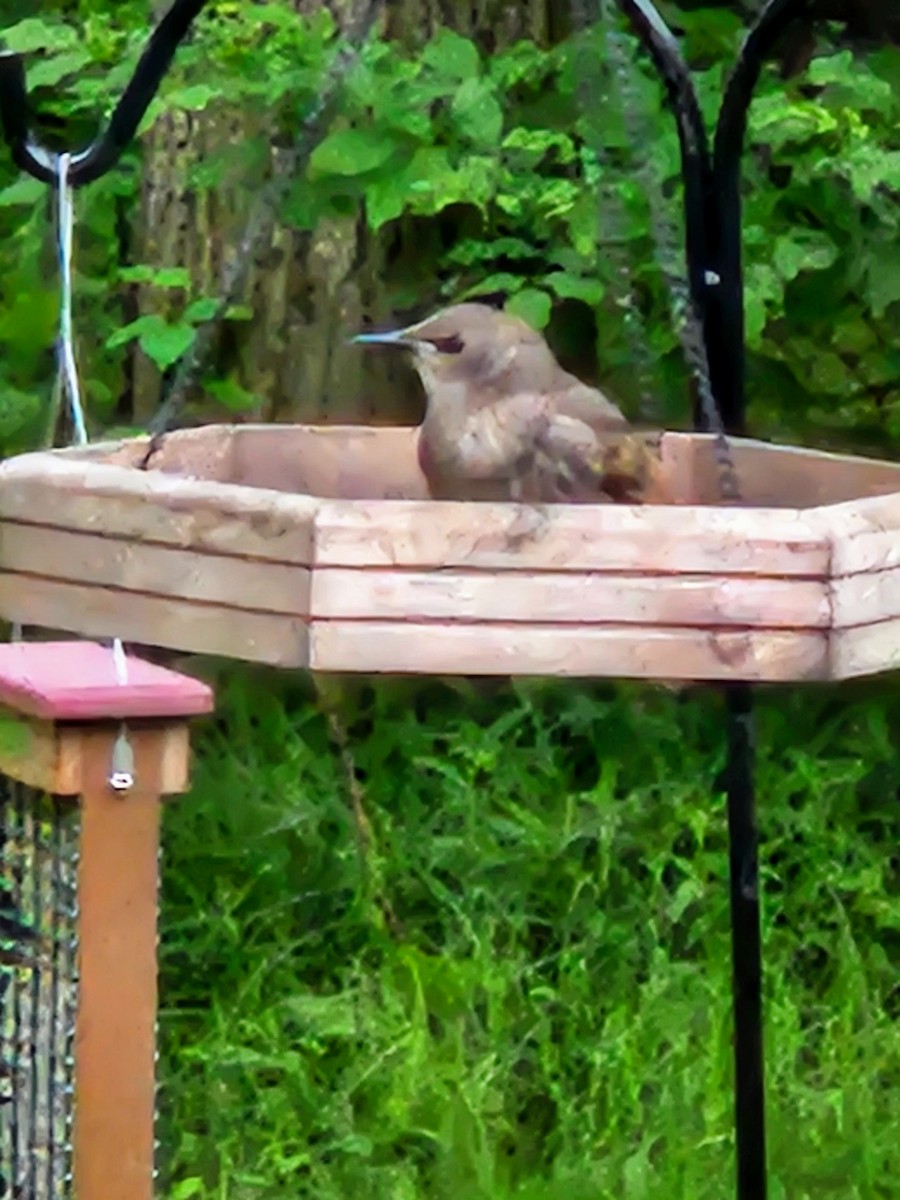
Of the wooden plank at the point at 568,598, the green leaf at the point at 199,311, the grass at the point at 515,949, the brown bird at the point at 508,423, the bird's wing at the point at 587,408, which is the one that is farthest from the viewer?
the green leaf at the point at 199,311

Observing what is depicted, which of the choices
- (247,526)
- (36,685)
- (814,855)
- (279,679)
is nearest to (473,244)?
(279,679)

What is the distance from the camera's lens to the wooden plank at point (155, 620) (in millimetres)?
1675

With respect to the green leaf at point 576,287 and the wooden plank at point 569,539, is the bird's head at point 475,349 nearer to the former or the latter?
the wooden plank at point 569,539

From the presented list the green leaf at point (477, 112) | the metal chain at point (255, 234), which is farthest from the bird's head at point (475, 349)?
the green leaf at point (477, 112)

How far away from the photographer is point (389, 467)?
86.9 inches

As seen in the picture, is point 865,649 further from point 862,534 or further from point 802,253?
point 802,253

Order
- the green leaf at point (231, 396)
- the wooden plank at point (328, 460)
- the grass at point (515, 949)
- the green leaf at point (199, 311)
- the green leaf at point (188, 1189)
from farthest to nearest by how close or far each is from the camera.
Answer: the green leaf at point (231, 396) → the green leaf at point (199, 311) → the grass at point (515, 949) → the green leaf at point (188, 1189) → the wooden plank at point (328, 460)

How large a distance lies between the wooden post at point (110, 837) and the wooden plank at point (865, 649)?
61cm

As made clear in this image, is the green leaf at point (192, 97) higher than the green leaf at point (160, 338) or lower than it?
higher

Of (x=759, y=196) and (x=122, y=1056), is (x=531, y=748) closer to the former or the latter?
(x=759, y=196)

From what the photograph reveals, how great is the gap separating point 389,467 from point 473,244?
4.04ft

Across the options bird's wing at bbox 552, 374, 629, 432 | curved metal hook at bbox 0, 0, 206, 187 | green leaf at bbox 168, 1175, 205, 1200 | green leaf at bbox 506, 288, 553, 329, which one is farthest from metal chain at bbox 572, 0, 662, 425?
green leaf at bbox 168, 1175, 205, 1200

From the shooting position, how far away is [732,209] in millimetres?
2195

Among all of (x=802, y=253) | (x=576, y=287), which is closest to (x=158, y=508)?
(x=576, y=287)
